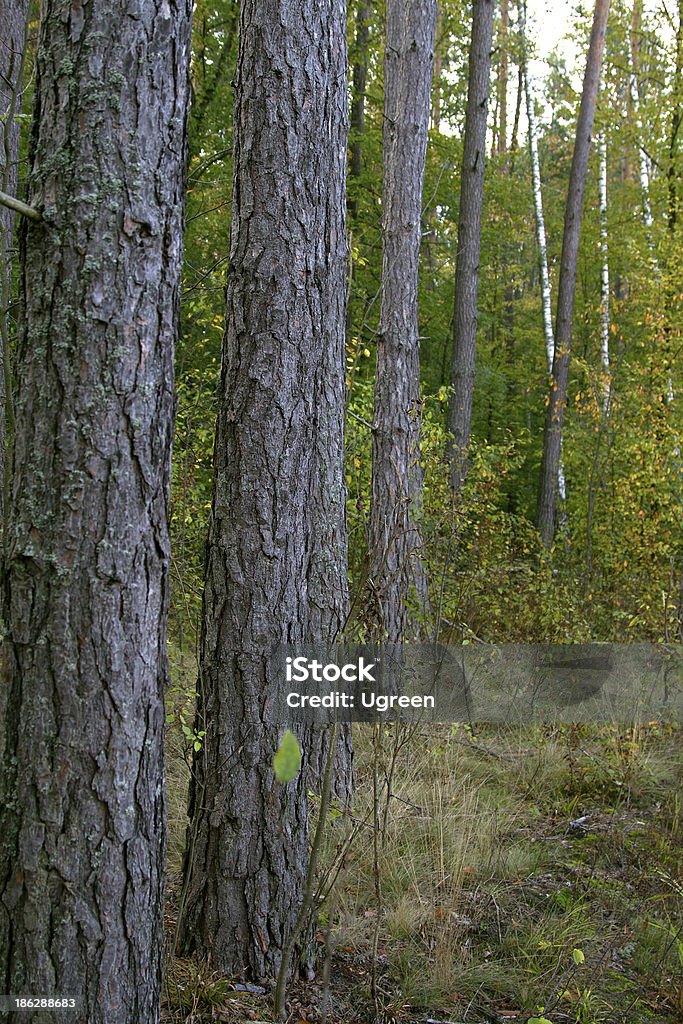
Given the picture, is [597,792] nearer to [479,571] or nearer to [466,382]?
[479,571]

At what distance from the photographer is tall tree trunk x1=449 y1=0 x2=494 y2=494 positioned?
33.0 ft

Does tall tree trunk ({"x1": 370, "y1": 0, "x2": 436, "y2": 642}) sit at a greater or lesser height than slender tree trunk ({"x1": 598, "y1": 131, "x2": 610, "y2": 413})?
lesser

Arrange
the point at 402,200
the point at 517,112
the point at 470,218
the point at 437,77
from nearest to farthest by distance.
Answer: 1. the point at 402,200
2. the point at 470,218
3. the point at 437,77
4. the point at 517,112

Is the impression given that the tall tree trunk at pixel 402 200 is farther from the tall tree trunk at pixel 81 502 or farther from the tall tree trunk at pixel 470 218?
the tall tree trunk at pixel 81 502

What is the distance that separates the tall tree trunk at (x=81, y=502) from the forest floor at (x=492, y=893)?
64 cm

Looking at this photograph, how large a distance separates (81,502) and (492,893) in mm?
2618

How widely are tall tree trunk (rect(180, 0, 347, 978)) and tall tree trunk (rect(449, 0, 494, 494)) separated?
691cm

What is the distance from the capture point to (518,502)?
1516 cm

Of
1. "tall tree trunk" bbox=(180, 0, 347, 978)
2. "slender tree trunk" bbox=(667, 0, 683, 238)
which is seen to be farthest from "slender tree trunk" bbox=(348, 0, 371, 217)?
"tall tree trunk" bbox=(180, 0, 347, 978)

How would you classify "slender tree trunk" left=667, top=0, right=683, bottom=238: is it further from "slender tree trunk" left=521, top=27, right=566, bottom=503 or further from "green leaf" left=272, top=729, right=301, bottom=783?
"green leaf" left=272, top=729, right=301, bottom=783

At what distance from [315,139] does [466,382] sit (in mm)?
7225

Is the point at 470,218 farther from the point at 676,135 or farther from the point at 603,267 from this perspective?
the point at 603,267

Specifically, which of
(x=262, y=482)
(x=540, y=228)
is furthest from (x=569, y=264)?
(x=262, y=482)

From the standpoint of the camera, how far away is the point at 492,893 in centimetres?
364
